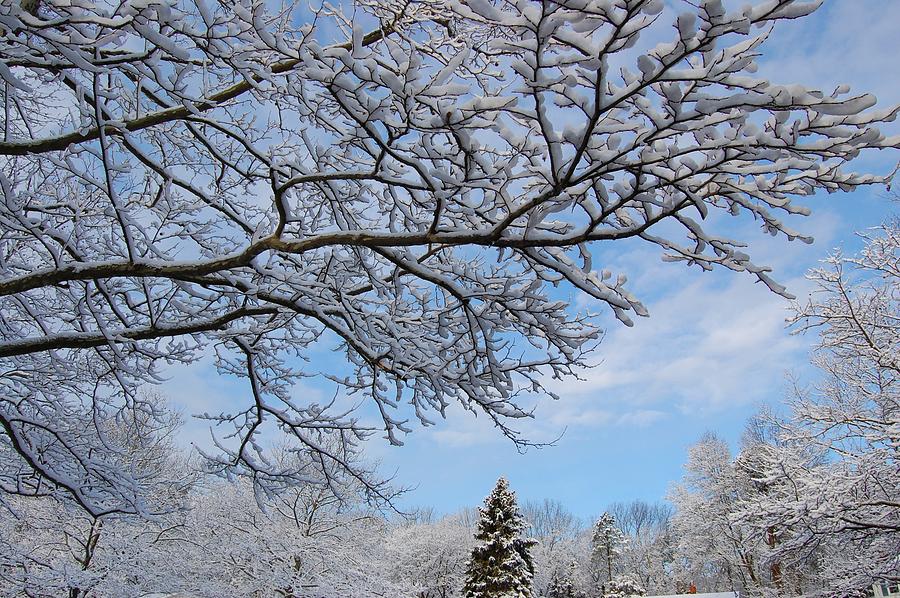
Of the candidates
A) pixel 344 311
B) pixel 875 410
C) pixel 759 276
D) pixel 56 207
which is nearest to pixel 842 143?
pixel 759 276

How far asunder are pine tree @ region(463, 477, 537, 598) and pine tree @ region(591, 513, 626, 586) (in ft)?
51.4

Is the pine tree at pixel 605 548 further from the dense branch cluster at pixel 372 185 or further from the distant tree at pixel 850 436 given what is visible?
the dense branch cluster at pixel 372 185

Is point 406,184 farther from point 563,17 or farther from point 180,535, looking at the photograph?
point 180,535

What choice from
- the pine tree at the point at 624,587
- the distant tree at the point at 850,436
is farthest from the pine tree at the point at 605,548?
the distant tree at the point at 850,436

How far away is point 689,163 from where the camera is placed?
2129 millimetres

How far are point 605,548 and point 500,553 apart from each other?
17524 mm

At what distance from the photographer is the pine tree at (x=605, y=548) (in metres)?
34.9

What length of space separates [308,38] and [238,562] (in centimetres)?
1074

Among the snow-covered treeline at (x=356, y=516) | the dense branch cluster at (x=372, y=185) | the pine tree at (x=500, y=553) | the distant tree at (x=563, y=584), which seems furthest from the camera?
the distant tree at (x=563, y=584)

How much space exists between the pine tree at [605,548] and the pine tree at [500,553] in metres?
15.7

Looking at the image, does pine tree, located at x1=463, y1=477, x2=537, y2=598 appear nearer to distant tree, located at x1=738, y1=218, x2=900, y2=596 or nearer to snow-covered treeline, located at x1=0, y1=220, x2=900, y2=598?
snow-covered treeline, located at x1=0, y1=220, x2=900, y2=598

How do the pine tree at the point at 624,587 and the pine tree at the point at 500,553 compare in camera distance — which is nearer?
the pine tree at the point at 500,553

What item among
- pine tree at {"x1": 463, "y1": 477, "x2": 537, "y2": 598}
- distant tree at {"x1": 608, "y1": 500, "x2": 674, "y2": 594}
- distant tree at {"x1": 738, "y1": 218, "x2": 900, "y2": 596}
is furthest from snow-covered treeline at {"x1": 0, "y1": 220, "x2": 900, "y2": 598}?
distant tree at {"x1": 608, "y1": 500, "x2": 674, "y2": 594}

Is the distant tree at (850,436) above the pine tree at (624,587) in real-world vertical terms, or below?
above
